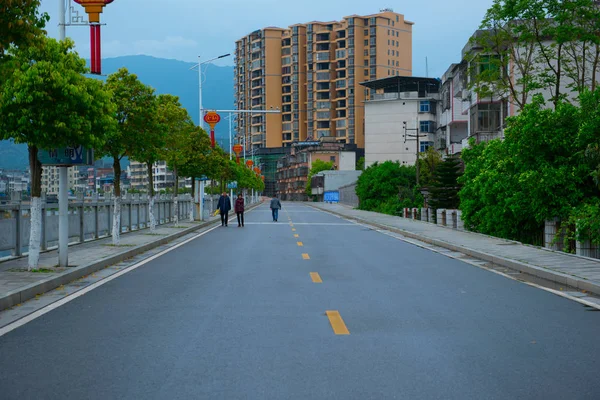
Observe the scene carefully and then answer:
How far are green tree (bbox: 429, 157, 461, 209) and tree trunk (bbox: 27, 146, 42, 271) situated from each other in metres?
30.7

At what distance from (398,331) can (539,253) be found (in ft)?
37.8

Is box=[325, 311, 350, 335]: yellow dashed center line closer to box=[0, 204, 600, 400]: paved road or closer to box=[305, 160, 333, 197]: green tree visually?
box=[0, 204, 600, 400]: paved road

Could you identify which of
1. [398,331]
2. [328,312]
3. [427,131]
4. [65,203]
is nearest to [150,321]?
[328,312]

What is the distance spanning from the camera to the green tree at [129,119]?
24.6 meters

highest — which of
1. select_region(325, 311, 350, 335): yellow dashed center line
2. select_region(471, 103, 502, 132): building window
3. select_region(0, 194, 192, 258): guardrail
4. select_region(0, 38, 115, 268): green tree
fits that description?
select_region(471, 103, 502, 132): building window

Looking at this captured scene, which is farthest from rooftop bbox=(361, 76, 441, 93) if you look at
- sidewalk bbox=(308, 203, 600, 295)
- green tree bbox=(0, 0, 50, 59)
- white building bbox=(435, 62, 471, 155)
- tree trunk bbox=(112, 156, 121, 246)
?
green tree bbox=(0, 0, 50, 59)

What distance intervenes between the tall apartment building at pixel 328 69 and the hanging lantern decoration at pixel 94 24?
156 m

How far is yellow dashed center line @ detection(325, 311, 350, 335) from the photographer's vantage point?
8.85 m

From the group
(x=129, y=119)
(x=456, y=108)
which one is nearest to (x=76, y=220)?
(x=129, y=119)

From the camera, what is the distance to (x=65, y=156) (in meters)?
16.0

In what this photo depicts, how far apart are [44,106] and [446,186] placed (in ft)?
107

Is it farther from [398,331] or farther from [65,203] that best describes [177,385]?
[65,203]

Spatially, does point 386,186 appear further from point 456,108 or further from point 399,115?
point 399,115

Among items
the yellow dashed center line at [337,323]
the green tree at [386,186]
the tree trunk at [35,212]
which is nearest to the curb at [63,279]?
the tree trunk at [35,212]
